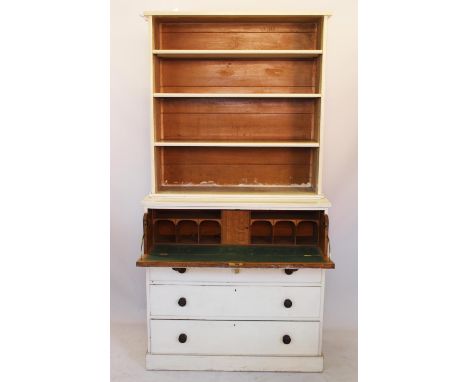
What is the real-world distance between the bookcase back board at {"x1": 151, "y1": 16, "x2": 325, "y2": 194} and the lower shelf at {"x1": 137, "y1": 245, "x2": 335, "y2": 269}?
466 millimetres

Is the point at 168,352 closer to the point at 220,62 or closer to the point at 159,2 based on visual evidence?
the point at 220,62

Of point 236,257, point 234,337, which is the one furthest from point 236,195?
point 234,337

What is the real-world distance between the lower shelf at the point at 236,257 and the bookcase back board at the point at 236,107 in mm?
466

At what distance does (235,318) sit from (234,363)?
1.05ft

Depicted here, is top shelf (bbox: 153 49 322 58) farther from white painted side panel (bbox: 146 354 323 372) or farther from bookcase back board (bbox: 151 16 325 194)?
white painted side panel (bbox: 146 354 323 372)

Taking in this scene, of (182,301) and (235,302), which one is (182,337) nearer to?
(182,301)

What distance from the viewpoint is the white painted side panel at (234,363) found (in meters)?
3.32

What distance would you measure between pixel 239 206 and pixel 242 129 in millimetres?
698

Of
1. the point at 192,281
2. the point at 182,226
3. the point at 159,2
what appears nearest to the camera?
the point at 192,281

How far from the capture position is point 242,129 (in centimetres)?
373

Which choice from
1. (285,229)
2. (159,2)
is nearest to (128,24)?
(159,2)

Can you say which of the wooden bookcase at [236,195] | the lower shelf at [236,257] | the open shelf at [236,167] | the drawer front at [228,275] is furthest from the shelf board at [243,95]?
the drawer front at [228,275]

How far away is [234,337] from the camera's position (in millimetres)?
3305

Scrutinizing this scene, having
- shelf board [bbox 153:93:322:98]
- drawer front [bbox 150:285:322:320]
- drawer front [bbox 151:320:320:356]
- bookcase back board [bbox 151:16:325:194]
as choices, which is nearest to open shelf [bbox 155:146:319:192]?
bookcase back board [bbox 151:16:325:194]
